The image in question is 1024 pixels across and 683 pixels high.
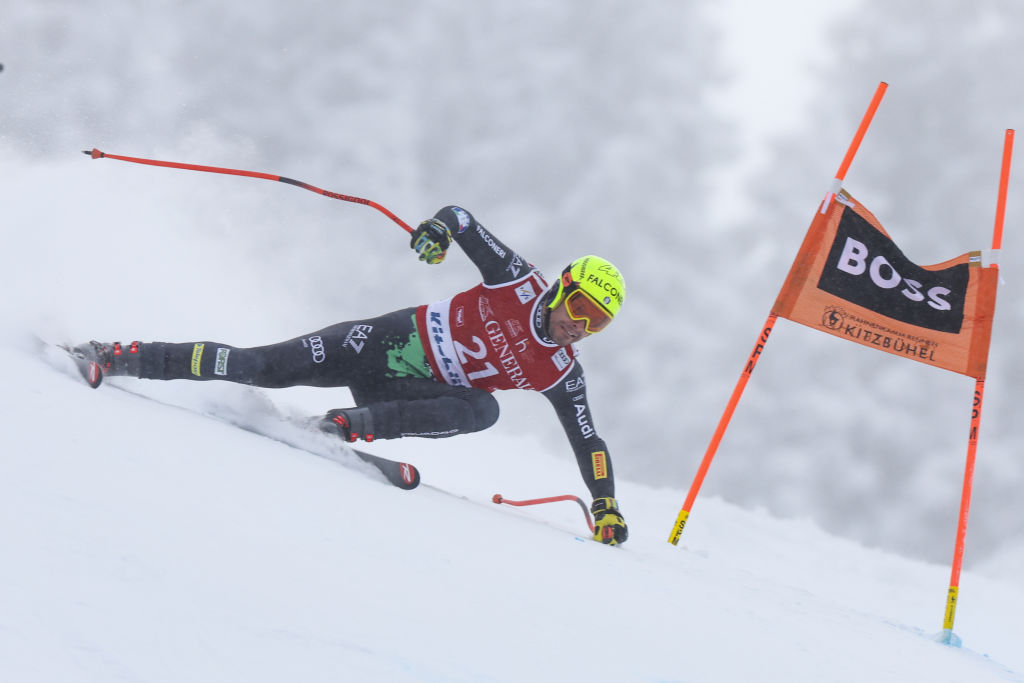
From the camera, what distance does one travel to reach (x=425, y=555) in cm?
227

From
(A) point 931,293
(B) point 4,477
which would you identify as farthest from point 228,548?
(A) point 931,293

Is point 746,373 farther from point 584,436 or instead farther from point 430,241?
point 430,241

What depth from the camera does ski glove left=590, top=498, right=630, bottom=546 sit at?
13.4ft

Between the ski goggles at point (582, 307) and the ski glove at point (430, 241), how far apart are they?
2.05 feet

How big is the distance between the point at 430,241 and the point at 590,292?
78cm

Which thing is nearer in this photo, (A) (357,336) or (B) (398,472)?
(B) (398,472)

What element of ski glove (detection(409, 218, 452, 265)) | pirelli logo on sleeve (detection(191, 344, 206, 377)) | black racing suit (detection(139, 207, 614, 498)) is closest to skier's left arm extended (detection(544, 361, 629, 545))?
black racing suit (detection(139, 207, 614, 498))

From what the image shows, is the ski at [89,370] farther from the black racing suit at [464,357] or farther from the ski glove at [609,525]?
the ski glove at [609,525]

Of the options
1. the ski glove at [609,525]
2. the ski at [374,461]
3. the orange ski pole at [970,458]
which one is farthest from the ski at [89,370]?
the orange ski pole at [970,458]

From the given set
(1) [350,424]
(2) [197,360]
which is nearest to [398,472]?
(1) [350,424]

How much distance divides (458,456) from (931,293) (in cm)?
438

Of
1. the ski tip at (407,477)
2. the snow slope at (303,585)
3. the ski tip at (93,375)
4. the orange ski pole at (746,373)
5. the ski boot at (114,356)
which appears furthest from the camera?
the orange ski pole at (746,373)

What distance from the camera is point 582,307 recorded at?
4.00m

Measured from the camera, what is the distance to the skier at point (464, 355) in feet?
12.9
